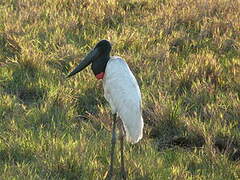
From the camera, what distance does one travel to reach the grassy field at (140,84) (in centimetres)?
405

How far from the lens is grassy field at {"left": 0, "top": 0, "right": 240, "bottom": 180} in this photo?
4055 mm

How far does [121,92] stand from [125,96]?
0.05 metres

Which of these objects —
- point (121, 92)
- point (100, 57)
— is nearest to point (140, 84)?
point (100, 57)

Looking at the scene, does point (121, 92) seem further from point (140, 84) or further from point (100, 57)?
point (140, 84)

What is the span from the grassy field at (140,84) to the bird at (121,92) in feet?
1.14

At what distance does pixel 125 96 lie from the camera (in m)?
3.73

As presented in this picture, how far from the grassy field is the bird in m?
0.35

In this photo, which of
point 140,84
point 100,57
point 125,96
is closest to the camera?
point 125,96

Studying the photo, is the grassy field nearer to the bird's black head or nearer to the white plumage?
the white plumage

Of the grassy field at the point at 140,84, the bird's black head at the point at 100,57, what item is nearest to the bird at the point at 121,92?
the bird's black head at the point at 100,57

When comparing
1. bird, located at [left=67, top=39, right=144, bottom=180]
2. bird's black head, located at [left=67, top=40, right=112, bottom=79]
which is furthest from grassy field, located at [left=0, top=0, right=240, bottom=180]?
bird's black head, located at [left=67, top=40, right=112, bottom=79]

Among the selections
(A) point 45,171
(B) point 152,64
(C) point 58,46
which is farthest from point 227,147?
(C) point 58,46

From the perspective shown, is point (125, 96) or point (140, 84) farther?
point (140, 84)

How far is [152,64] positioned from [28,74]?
1.51 meters
